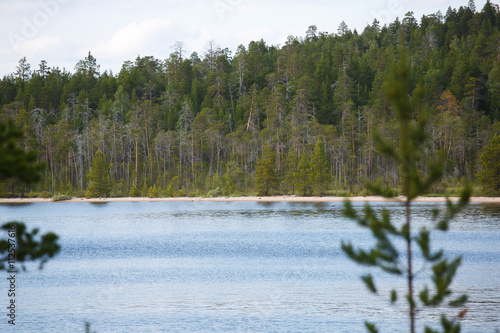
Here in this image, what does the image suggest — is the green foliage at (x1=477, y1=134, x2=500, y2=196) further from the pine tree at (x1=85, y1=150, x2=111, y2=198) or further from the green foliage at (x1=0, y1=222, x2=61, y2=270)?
the green foliage at (x1=0, y1=222, x2=61, y2=270)

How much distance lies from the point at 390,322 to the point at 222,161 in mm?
70096

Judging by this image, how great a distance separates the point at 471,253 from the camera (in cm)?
2872

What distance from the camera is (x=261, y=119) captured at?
320 feet

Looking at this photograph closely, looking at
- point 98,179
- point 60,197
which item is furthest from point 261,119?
point 60,197

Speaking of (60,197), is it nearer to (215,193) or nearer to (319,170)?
(215,193)

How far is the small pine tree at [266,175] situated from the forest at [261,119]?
0.20 metres

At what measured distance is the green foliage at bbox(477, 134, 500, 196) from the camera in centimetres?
5508

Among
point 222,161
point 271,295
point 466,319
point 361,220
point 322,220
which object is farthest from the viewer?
point 222,161

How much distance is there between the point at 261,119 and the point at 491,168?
49.5 meters

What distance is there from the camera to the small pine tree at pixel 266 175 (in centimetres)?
6994

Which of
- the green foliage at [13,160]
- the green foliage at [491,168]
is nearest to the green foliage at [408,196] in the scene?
the green foliage at [13,160]

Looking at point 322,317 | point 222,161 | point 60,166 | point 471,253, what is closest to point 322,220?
point 471,253

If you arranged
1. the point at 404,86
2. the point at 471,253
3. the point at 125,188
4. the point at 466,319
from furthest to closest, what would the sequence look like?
the point at 125,188 → the point at 471,253 → the point at 466,319 → the point at 404,86

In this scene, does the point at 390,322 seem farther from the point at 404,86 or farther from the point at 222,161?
the point at 222,161
